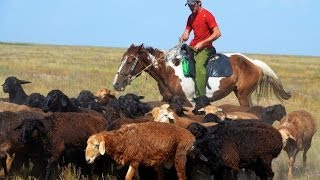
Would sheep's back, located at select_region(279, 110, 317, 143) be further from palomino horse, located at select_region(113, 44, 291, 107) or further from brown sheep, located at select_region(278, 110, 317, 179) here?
palomino horse, located at select_region(113, 44, 291, 107)

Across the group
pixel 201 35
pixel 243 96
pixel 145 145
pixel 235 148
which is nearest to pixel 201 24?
pixel 201 35

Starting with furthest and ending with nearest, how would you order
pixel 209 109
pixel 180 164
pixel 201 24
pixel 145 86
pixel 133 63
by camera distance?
1. pixel 145 86
2. pixel 133 63
3. pixel 201 24
4. pixel 209 109
5. pixel 180 164

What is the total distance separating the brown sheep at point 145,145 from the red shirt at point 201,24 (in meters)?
5.20

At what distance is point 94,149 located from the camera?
305 inches

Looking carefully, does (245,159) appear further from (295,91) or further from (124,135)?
(295,91)

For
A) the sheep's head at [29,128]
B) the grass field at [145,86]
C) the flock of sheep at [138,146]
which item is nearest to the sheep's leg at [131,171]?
the flock of sheep at [138,146]

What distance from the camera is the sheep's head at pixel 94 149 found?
7711 mm

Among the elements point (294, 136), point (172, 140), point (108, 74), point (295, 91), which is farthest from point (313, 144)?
point (108, 74)

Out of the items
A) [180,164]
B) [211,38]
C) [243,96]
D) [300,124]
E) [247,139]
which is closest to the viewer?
[180,164]

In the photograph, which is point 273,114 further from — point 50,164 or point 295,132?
point 50,164

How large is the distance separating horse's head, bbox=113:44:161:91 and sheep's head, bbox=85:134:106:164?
596cm

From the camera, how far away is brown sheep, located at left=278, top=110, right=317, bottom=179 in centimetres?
1115

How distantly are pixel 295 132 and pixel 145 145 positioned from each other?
14.6ft

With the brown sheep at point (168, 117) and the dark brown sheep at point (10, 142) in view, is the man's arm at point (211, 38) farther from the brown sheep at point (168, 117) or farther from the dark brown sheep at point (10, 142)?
the dark brown sheep at point (10, 142)
